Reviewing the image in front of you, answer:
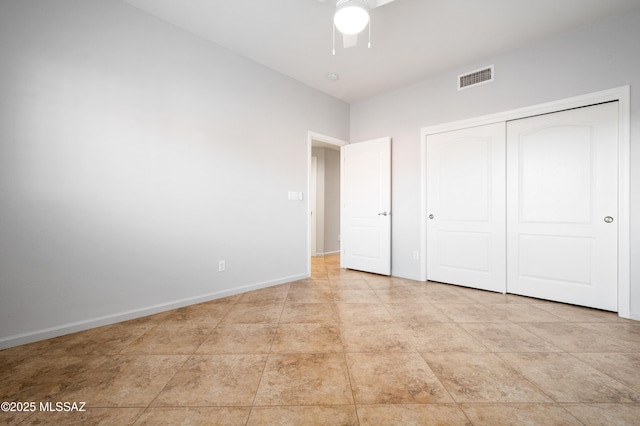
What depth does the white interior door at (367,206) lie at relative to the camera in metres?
4.12

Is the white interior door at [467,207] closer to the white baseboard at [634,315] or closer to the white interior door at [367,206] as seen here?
the white interior door at [367,206]

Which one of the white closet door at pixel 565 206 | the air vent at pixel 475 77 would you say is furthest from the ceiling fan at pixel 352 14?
the white closet door at pixel 565 206

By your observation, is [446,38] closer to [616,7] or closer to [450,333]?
[616,7]

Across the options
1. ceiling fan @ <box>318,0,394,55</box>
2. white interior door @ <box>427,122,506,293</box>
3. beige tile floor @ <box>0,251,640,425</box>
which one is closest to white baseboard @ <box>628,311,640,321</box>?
beige tile floor @ <box>0,251,640,425</box>

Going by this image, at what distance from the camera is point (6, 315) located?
1.91 meters

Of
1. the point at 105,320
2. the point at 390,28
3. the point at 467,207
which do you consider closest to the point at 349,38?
the point at 390,28

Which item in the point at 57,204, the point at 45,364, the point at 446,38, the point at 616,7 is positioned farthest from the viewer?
the point at 446,38

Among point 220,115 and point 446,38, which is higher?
point 446,38

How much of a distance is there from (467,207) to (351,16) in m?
2.61

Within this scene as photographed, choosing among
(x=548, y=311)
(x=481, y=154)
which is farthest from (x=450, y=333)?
(x=481, y=154)

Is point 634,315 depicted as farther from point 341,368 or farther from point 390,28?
point 390,28

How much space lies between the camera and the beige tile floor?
130 centimetres

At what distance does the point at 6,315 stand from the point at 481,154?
4.72m

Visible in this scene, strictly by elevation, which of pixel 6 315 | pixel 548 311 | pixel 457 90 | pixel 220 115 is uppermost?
pixel 457 90
